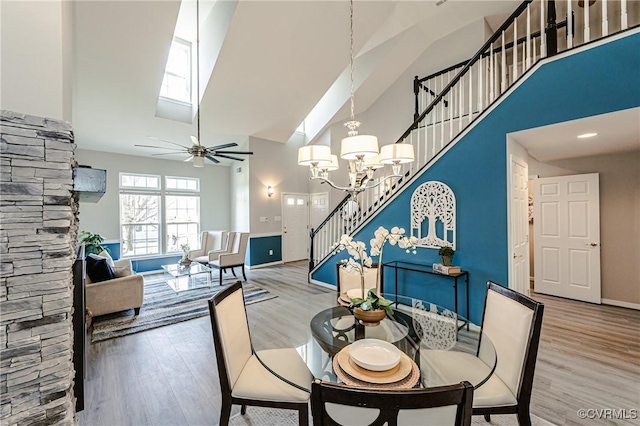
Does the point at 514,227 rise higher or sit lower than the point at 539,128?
lower

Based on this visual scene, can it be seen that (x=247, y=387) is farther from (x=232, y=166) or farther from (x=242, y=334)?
(x=232, y=166)

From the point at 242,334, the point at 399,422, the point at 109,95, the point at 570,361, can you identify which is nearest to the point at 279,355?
the point at 242,334

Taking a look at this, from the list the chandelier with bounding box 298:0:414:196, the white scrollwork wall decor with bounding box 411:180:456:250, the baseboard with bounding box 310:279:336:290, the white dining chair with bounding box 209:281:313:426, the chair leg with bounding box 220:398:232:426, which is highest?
the chandelier with bounding box 298:0:414:196

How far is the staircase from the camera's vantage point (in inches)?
117

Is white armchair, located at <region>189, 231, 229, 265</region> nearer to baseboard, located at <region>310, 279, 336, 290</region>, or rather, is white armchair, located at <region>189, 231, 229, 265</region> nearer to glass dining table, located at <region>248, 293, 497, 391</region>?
baseboard, located at <region>310, 279, 336, 290</region>

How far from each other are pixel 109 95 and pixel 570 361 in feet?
21.6

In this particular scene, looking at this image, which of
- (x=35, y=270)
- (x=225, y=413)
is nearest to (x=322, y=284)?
(x=225, y=413)

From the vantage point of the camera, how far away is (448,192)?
3.38 m

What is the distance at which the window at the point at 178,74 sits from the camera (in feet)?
16.3

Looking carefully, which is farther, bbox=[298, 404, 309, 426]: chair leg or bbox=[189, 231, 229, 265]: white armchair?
bbox=[189, 231, 229, 265]: white armchair

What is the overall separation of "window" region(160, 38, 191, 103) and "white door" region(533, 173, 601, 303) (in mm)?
6575

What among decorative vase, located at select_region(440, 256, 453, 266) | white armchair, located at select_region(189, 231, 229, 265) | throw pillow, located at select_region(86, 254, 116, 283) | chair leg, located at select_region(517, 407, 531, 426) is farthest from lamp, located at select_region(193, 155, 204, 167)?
chair leg, located at select_region(517, 407, 531, 426)

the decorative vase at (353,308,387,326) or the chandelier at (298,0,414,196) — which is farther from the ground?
the chandelier at (298,0,414,196)

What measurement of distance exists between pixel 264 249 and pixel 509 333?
5.84m
